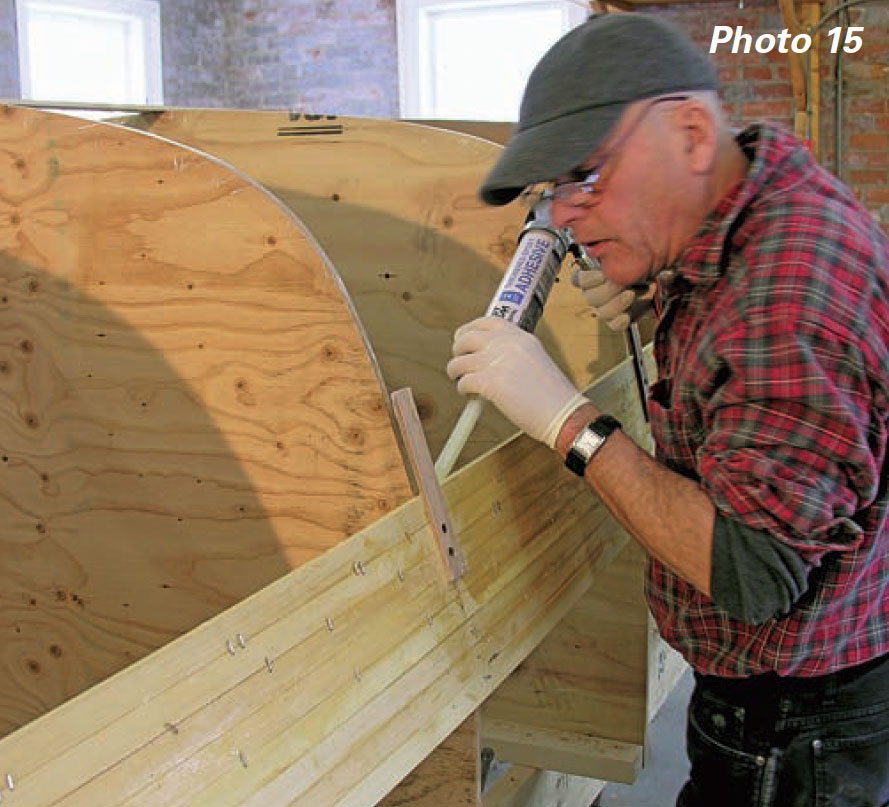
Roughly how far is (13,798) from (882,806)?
3.28 ft

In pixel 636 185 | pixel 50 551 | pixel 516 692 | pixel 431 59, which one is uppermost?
pixel 431 59

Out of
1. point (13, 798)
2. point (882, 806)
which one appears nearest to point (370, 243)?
point (882, 806)

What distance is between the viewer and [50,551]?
1.52 m

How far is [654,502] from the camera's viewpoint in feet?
3.45

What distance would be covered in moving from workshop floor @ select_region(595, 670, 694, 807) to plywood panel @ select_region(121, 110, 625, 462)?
3.36ft

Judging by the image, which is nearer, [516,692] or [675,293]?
[675,293]

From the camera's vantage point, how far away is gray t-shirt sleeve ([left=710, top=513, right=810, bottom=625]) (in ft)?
3.21

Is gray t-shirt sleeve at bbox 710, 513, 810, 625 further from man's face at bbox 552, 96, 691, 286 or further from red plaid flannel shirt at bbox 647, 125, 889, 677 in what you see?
man's face at bbox 552, 96, 691, 286

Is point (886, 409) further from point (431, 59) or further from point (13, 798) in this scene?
point (431, 59)

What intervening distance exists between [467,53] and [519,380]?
17.2ft

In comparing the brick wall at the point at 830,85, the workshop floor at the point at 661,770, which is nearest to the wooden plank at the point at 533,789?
the workshop floor at the point at 661,770

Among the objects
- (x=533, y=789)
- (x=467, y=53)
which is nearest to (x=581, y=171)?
(x=533, y=789)

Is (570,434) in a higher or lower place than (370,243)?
lower

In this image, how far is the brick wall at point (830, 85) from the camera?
14.4 feet
